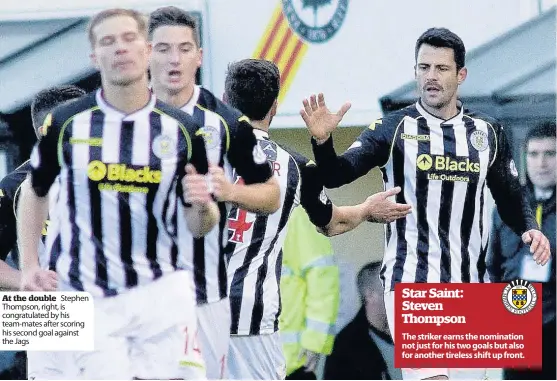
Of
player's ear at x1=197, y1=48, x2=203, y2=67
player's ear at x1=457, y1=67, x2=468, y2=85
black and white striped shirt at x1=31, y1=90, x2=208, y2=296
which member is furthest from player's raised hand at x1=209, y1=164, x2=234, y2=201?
player's ear at x1=457, y1=67, x2=468, y2=85

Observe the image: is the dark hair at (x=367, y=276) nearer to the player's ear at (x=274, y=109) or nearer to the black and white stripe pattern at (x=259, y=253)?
the black and white stripe pattern at (x=259, y=253)

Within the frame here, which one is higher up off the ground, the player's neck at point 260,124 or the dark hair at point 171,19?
Answer: the dark hair at point 171,19

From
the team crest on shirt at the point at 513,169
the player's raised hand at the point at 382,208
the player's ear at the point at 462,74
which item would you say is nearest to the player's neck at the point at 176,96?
the player's raised hand at the point at 382,208

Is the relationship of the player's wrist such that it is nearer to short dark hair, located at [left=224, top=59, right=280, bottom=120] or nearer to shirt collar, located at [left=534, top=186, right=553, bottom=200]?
short dark hair, located at [left=224, top=59, right=280, bottom=120]

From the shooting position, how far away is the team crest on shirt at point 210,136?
4.09 m

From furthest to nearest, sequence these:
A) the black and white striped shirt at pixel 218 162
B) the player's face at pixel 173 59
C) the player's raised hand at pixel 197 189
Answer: the player's face at pixel 173 59 < the black and white striped shirt at pixel 218 162 < the player's raised hand at pixel 197 189

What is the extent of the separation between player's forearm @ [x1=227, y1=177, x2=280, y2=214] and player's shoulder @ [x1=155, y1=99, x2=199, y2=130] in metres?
0.25

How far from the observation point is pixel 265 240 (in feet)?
14.9

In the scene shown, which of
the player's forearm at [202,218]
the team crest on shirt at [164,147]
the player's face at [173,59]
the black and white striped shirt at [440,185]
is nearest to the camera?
the player's forearm at [202,218]

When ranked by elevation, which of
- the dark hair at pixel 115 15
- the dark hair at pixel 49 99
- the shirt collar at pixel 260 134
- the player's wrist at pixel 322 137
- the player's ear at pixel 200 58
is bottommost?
the player's wrist at pixel 322 137

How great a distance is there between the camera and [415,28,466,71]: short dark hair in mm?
4602

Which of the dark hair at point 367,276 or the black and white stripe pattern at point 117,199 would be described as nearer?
the black and white stripe pattern at point 117,199

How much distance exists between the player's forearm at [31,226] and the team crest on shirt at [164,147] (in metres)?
0.37
